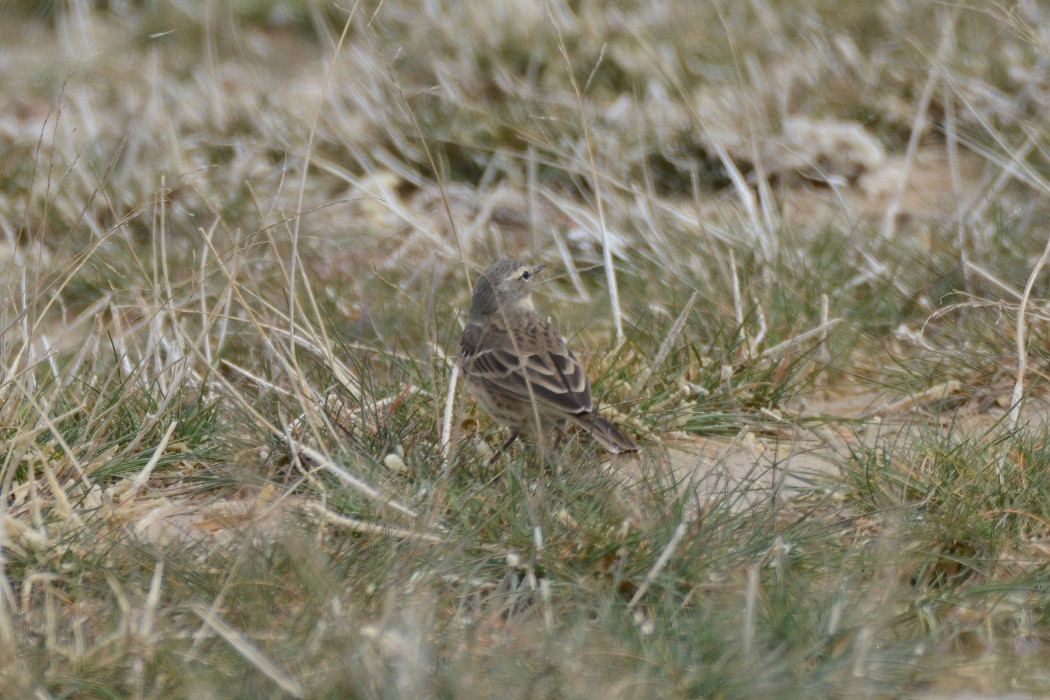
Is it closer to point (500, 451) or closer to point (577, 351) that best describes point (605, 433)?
point (500, 451)

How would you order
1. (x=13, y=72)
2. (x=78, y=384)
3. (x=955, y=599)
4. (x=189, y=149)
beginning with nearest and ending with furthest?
(x=955, y=599), (x=78, y=384), (x=189, y=149), (x=13, y=72)

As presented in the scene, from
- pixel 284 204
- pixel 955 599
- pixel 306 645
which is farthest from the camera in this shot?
pixel 284 204

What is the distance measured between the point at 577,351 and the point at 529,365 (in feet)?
3.03

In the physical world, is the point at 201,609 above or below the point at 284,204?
above

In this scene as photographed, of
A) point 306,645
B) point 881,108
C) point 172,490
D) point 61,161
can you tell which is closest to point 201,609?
point 306,645

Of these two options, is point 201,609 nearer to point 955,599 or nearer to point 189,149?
point 955,599

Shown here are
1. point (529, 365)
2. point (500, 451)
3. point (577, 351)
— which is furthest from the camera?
point (577, 351)

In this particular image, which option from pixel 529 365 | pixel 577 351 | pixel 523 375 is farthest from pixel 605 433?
pixel 577 351

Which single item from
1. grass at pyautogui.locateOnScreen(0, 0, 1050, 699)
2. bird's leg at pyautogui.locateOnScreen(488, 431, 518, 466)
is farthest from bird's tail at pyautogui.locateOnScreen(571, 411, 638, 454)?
bird's leg at pyautogui.locateOnScreen(488, 431, 518, 466)

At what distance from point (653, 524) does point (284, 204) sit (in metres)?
4.35

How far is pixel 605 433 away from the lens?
4.15 metres

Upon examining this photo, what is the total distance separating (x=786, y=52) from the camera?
814 cm

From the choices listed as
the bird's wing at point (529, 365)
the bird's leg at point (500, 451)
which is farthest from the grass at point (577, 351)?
the bird's wing at point (529, 365)

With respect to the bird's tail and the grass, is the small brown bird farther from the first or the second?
the grass
